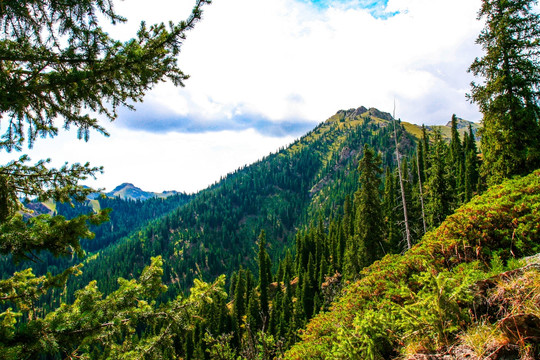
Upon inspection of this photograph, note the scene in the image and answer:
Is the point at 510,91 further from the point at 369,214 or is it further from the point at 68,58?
the point at 68,58

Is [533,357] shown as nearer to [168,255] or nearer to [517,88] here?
[517,88]

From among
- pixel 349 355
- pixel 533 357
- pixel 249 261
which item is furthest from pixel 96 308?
pixel 249 261

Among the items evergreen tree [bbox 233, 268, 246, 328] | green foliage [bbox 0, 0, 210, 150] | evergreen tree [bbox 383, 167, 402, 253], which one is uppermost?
green foliage [bbox 0, 0, 210, 150]

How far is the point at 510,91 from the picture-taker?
16.6 m

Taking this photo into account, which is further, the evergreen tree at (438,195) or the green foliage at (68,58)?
the evergreen tree at (438,195)

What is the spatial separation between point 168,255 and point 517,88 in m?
181

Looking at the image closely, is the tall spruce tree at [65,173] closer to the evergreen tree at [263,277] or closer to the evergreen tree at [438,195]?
the evergreen tree at [438,195]

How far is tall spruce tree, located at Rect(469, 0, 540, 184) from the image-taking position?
1598cm

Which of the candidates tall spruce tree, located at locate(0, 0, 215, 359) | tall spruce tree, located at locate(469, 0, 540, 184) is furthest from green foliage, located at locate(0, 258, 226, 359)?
tall spruce tree, located at locate(469, 0, 540, 184)

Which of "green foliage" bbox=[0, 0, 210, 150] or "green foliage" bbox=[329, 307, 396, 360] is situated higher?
"green foliage" bbox=[0, 0, 210, 150]

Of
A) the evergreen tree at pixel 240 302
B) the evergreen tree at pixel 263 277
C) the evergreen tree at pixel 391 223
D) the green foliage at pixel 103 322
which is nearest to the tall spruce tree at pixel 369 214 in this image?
the evergreen tree at pixel 391 223

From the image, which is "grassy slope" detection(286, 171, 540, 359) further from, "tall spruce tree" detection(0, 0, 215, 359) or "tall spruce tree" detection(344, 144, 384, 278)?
"tall spruce tree" detection(344, 144, 384, 278)

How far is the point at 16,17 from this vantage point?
4434 mm

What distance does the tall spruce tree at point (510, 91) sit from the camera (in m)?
16.0
